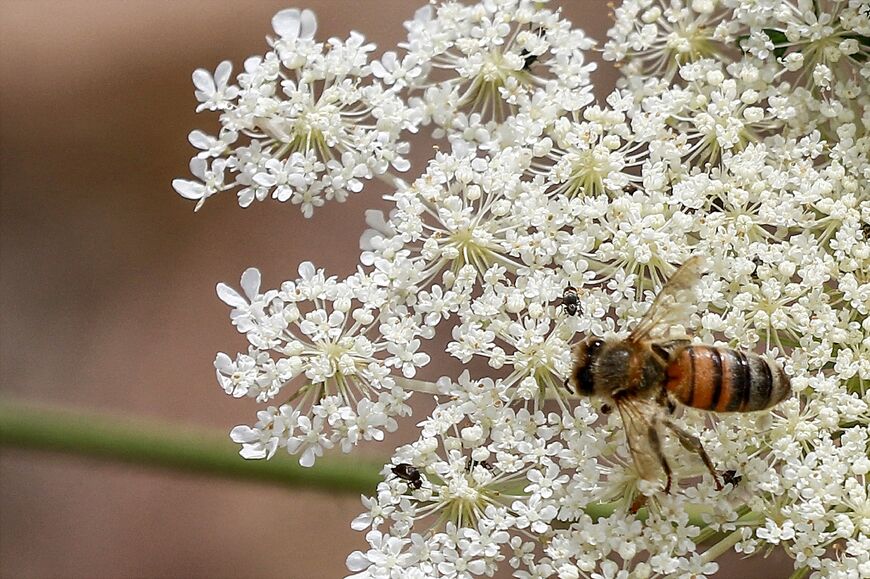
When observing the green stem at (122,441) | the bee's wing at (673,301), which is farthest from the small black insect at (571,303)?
the green stem at (122,441)

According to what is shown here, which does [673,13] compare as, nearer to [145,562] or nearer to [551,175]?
[551,175]

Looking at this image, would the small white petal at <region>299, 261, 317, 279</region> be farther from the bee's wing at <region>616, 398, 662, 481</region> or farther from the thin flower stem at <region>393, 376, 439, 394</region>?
the bee's wing at <region>616, 398, 662, 481</region>

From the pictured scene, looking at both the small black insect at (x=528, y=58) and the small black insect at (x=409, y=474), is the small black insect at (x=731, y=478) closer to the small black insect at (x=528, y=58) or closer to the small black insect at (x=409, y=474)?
the small black insect at (x=409, y=474)

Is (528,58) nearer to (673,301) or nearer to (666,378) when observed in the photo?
(673,301)

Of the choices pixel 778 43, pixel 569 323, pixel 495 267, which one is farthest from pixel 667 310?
pixel 778 43

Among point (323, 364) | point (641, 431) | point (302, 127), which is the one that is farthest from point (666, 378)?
point (302, 127)

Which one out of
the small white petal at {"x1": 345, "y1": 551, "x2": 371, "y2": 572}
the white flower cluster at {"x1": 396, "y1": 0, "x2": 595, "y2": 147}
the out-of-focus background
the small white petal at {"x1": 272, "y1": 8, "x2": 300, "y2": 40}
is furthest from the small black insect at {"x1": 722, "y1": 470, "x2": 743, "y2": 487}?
the out-of-focus background
